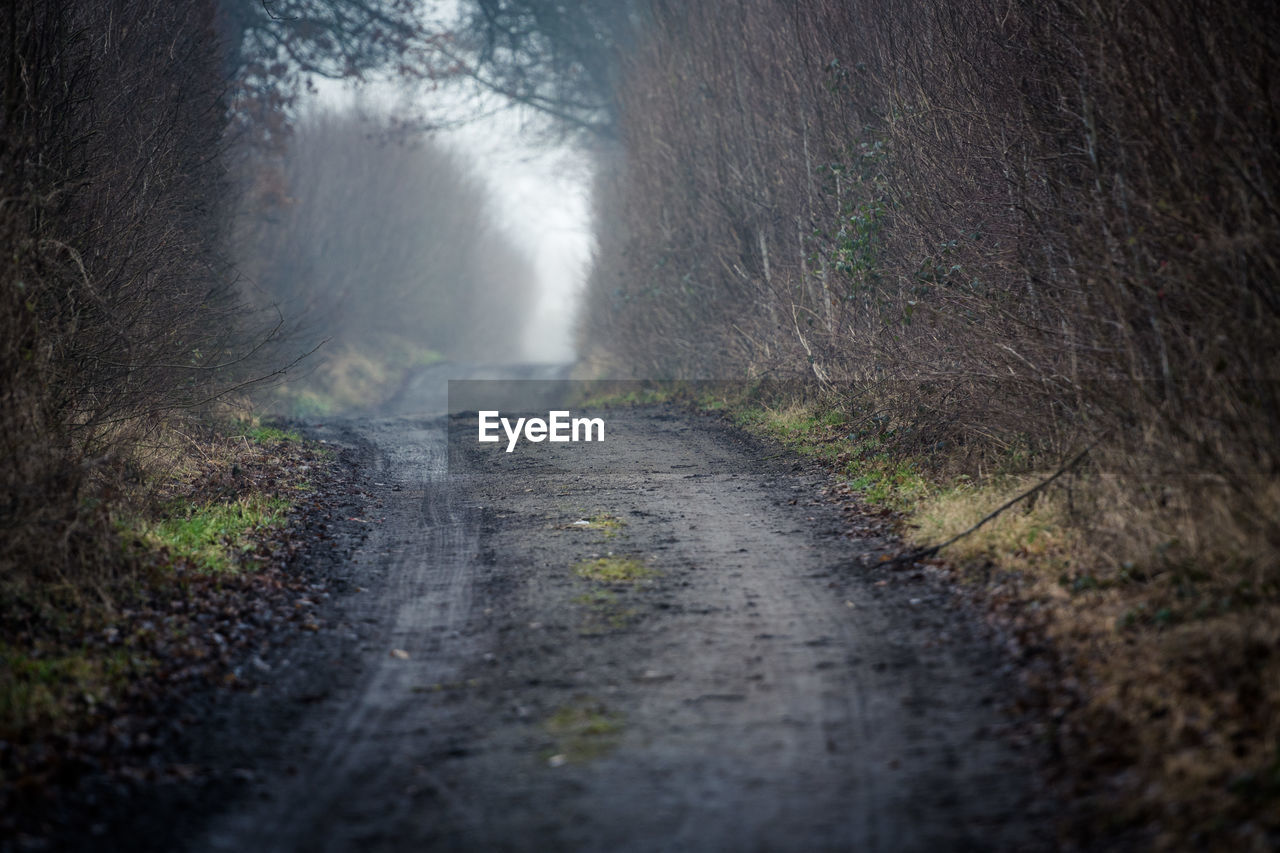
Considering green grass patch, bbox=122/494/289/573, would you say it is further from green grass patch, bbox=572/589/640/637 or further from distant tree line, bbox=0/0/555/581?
green grass patch, bbox=572/589/640/637

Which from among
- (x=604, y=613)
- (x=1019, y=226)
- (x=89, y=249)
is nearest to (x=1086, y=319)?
(x=1019, y=226)

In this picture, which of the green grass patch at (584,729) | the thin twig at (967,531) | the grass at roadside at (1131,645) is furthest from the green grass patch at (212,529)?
the grass at roadside at (1131,645)

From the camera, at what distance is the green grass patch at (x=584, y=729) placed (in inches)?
198

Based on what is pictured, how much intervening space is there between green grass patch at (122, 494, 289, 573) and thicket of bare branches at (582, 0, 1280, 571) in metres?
6.81

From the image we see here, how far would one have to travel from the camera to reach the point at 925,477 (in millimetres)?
10258

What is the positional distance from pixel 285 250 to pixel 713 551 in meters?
25.4

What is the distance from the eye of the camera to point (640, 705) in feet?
18.2

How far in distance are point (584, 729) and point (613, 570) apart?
290 cm

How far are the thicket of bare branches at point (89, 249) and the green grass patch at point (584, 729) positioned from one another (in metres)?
3.64

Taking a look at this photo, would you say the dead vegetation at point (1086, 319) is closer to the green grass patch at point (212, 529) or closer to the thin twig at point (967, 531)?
the thin twig at point (967, 531)

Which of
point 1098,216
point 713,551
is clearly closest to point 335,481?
point 713,551

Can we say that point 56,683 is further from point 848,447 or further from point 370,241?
point 370,241

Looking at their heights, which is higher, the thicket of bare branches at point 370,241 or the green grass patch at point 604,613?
the thicket of bare branches at point 370,241

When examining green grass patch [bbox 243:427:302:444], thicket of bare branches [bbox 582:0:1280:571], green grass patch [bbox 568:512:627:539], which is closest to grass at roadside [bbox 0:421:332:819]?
green grass patch [bbox 568:512:627:539]
